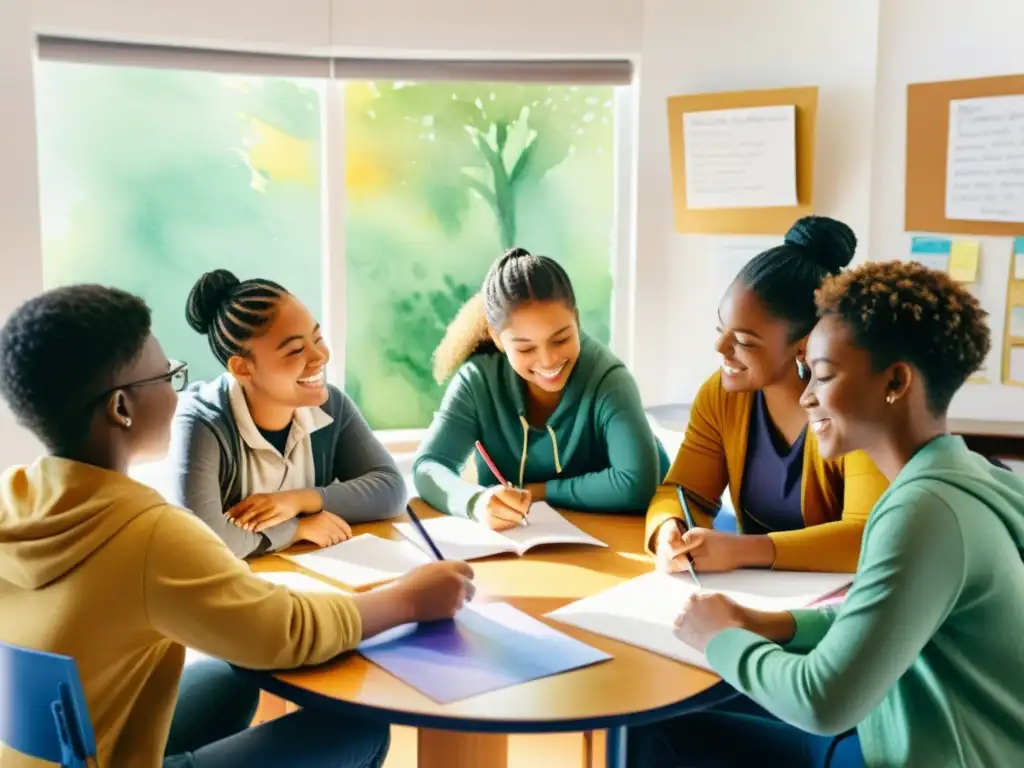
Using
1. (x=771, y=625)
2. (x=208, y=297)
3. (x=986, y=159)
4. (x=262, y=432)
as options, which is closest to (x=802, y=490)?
(x=771, y=625)

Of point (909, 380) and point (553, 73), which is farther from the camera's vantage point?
point (553, 73)

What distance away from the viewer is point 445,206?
3096 mm

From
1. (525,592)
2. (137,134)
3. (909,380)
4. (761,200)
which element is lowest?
(525,592)

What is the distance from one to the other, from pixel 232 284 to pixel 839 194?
5.52ft

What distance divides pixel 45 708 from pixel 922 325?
3.55ft

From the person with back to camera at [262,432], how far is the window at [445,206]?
117cm

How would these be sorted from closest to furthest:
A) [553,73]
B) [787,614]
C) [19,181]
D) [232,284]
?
[787,614], [232,284], [19,181], [553,73]

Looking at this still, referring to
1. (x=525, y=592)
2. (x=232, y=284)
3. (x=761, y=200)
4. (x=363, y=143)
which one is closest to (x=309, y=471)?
(x=232, y=284)

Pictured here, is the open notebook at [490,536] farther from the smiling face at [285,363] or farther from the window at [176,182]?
the window at [176,182]

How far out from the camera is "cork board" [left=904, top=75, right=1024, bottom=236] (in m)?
2.61

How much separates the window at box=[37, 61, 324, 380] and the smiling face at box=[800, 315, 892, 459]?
6.60ft

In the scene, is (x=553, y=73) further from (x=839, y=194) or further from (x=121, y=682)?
(x=121, y=682)

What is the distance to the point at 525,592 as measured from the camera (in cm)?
155

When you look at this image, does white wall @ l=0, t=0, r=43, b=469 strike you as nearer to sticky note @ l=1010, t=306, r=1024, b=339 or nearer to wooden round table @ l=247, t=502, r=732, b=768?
wooden round table @ l=247, t=502, r=732, b=768
